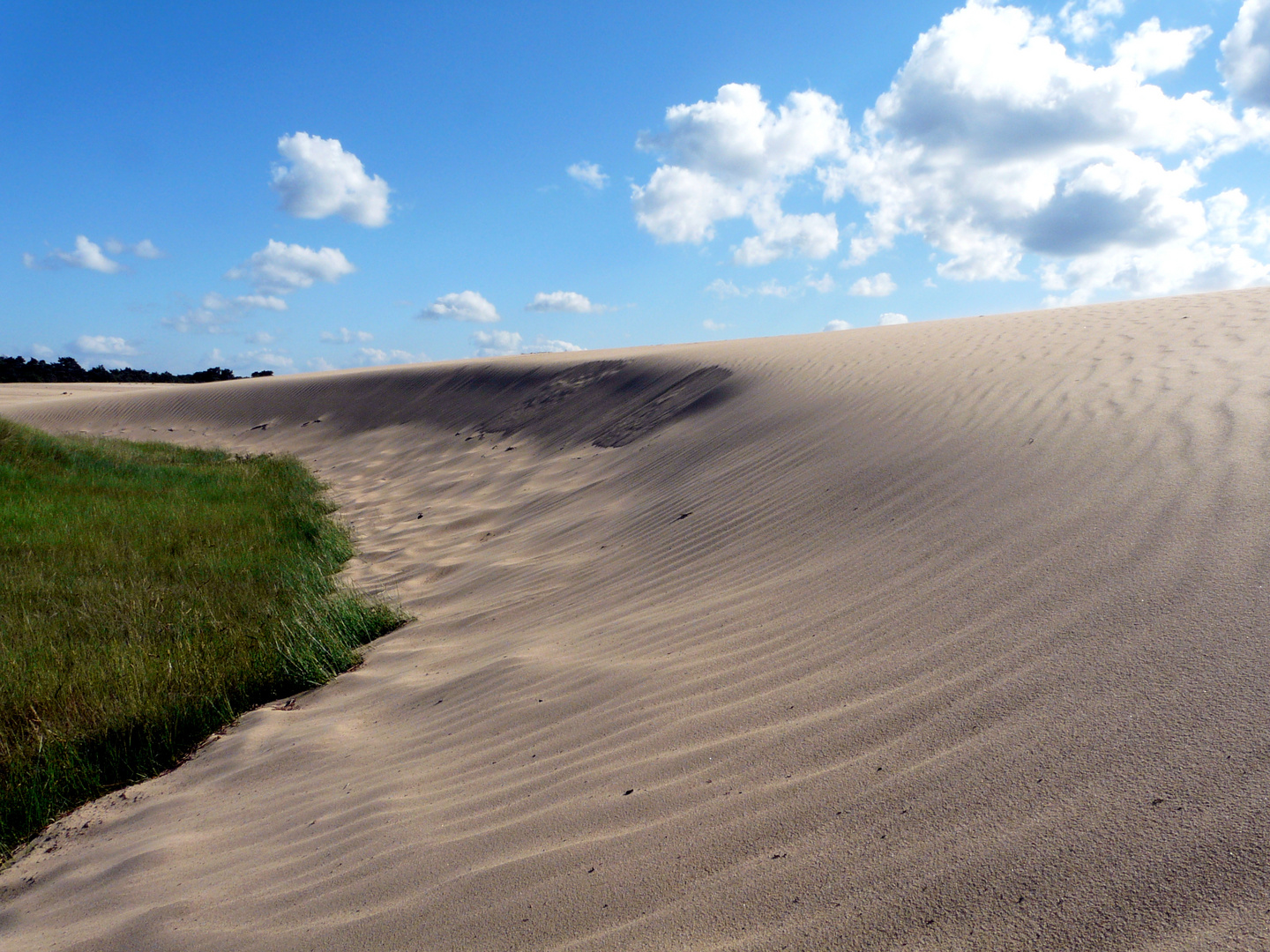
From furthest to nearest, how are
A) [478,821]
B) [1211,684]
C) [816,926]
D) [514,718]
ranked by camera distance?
[514,718], [478,821], [1211,684], [816,926]

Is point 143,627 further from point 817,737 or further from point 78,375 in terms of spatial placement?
point 78,375

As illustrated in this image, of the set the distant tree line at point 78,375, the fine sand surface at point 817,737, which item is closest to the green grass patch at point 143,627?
the fine sand surface at point 817,737

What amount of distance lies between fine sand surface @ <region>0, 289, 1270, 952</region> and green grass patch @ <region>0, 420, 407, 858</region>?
226 mm

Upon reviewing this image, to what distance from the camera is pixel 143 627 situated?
4.59m

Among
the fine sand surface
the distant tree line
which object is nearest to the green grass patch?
the fine sand surface

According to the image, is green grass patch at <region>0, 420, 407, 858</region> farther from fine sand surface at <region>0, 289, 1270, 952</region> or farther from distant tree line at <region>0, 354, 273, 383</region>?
distant tree line at <region>0, 354, 273, 383</region>

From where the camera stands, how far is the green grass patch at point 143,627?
11.1 feet

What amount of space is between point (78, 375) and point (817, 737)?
53.7m

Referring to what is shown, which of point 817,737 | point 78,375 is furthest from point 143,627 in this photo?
point 78,375

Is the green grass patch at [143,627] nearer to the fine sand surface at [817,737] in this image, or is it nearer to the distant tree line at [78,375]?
the fine sand surface at [817,737]

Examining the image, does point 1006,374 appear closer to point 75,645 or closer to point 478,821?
point 478,821

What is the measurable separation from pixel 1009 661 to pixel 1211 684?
56 cm

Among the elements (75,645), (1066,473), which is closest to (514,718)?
(75,645)

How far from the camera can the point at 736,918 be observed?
1.80 meters
